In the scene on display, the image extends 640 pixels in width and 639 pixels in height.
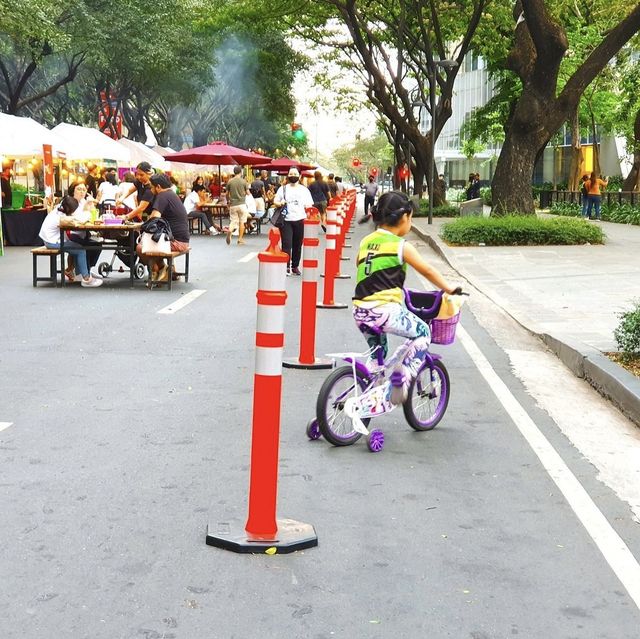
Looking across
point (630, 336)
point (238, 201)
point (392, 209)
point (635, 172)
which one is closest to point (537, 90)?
point (238, 201)

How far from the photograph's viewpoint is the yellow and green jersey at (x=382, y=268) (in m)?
6.12

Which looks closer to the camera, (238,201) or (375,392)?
(375,392)

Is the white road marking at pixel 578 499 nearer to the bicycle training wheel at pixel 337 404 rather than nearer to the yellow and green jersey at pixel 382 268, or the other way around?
the bicycle training wheel at pixel 337 404

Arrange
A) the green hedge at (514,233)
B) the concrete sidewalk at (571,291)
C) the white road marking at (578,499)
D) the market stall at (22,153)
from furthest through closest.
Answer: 1. the market stall at (22,153)
2. the green hedge at (514,233)
3. the concrete sidewalk at (571,291)
4. the white road marking at (578,499)

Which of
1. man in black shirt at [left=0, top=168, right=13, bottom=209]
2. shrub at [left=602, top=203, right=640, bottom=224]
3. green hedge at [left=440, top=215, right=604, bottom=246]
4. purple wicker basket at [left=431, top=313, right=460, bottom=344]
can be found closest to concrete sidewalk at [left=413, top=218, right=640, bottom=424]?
green hedge at [left=440, top=215, right=604, bottom=246]

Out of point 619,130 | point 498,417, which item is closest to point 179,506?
point 498,417

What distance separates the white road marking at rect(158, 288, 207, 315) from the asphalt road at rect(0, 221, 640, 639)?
3347 mm

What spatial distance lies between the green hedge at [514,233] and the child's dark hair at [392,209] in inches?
616

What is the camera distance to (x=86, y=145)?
89.8 feet

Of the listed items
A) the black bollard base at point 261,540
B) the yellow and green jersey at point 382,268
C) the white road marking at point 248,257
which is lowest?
the white road marking at point 248,257

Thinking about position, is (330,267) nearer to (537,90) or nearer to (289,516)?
(289,516)

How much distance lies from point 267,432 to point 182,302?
28.6 feet

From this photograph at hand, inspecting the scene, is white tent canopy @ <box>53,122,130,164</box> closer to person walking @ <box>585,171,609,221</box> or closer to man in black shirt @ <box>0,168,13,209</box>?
man in black shirt @ <box>0,168,13,209</box>

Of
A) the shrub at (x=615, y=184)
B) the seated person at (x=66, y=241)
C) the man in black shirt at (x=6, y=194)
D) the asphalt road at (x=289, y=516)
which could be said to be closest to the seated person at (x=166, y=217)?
the seated person at (x=66, y=241)
